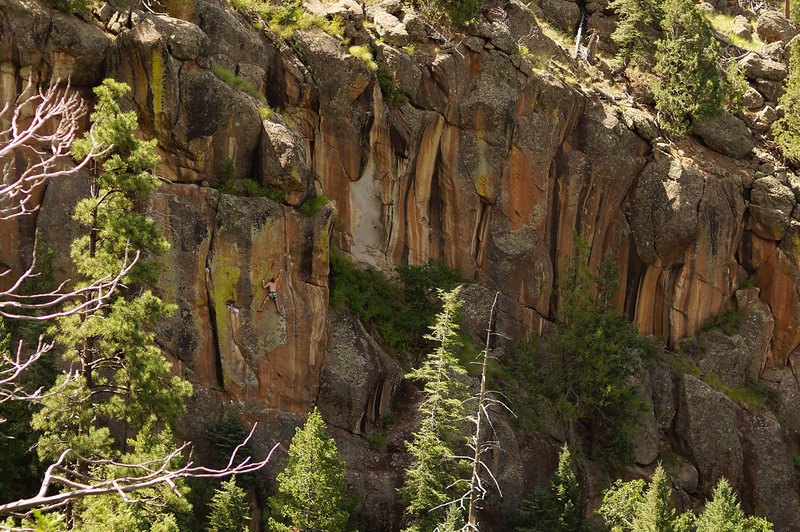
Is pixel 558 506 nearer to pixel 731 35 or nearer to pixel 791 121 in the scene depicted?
pixel 791 121

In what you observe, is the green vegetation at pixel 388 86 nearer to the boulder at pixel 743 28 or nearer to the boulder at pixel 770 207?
the boulder at pixel 770 207

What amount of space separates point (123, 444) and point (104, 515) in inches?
219

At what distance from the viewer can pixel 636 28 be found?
48.4m

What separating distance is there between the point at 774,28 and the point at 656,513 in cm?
3835

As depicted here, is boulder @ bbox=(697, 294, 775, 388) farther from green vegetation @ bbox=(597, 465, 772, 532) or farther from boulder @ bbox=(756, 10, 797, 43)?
boulder @ bbox=(756, 10, 797, 43)

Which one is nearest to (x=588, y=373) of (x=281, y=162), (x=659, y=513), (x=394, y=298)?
(x=659, y=513)

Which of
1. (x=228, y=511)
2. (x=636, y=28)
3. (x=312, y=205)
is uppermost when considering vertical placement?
(x=636, y=28)

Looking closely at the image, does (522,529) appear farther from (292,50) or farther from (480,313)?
(292,50)

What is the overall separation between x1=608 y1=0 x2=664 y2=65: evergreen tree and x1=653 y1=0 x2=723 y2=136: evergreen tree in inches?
131

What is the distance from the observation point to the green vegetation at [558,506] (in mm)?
28547

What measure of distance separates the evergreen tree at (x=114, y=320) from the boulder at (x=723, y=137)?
31.3 meters

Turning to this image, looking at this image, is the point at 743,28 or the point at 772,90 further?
the point at 743,28

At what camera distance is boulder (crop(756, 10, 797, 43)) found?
54.5 meters

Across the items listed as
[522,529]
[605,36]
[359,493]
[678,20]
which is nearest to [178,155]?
[359,493]
